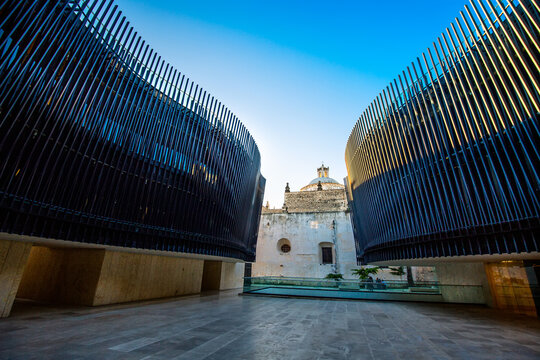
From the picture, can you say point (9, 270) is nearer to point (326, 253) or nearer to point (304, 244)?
point (304, 244)

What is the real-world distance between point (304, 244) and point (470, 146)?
2909 cm

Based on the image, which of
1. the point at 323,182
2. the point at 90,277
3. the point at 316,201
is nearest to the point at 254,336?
the point at 90,277

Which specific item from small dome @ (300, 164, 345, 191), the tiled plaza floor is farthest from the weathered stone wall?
the tiled plaza floor

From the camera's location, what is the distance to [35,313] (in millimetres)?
8367

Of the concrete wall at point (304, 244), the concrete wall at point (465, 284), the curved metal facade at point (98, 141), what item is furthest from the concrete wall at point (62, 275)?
the concrete wall at point (304, 244)

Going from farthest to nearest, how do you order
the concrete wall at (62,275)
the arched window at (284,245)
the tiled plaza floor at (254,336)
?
the arched window at (284,245) → the concrete wall at (62,275) → the tiled plaza floor at (254,336)

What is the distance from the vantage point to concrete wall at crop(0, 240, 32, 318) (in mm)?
7516

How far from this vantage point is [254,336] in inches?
242

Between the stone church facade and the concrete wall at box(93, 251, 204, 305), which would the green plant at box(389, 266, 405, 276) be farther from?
the concrete wall at box(93, 251, 204, 305)

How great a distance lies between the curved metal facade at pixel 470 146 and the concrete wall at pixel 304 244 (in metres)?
22.0

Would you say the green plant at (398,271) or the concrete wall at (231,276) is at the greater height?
the green plant at (398,271)

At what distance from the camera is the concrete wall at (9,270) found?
24.7 ft

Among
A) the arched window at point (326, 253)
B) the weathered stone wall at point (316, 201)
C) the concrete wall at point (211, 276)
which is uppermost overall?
the weathered stone wall at point (316, 201)

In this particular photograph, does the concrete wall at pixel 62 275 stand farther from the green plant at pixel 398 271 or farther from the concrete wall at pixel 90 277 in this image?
the green plant at pixel 398 271
